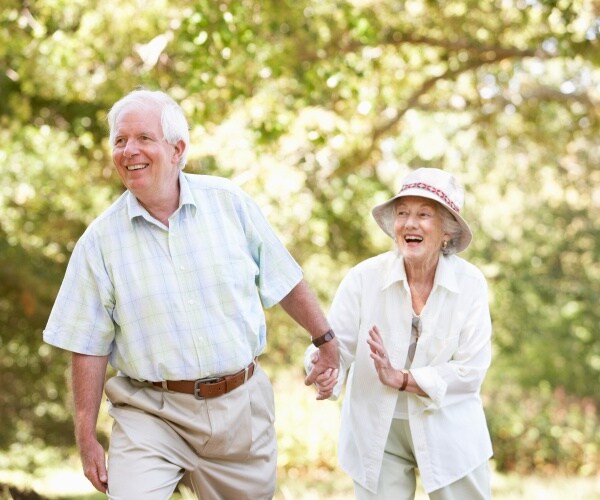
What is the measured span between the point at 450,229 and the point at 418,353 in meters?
0.54

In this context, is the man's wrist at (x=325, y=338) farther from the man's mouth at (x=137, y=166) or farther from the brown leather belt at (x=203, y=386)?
the man's mouth at (x=137, y=166)

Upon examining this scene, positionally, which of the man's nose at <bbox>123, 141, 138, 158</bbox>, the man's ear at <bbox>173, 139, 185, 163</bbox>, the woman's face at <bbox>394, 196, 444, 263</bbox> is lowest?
the woman's face at <bbox>394, 196, 444, 263</bbox>

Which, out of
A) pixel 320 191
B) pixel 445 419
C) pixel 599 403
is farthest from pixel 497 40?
pixel 599 403

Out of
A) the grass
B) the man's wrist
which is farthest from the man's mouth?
the grass

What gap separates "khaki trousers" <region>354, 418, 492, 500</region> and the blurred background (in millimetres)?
2124

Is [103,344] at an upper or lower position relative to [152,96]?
lower

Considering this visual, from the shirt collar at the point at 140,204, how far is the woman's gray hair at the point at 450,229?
3.42ft

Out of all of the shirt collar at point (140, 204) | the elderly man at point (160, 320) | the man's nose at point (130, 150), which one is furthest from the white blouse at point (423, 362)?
the man's nose at point (130, 150)

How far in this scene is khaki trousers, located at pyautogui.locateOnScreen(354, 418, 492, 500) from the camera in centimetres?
430

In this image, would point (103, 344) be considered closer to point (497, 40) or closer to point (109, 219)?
point (109, 219)

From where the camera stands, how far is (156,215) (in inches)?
156

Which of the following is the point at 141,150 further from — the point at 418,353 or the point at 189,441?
the point at 418,353

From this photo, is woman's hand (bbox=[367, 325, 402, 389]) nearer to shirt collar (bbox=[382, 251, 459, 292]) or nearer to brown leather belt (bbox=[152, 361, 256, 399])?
shirt collar (bbox=[382, 251, 459, 292])

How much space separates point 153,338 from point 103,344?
194 millimetres
